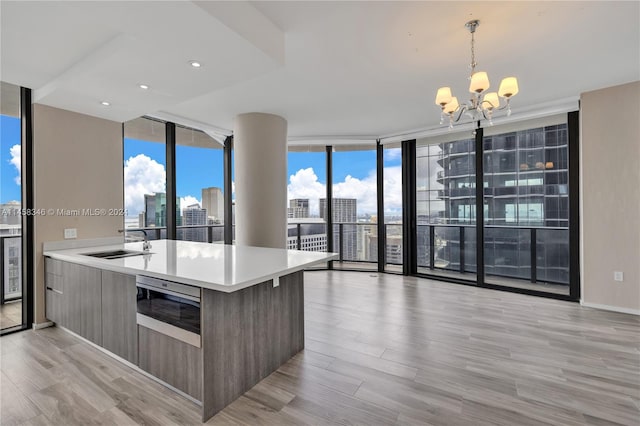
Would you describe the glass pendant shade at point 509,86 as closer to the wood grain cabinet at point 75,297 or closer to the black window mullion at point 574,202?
the black window mullion at point 574,202

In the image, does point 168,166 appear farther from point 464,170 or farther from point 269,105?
point 464,170

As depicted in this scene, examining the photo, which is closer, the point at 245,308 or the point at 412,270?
the point at 245,308

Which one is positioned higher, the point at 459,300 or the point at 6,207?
the point at 6,207

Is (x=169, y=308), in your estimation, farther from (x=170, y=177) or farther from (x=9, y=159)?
(x=170, y=177)

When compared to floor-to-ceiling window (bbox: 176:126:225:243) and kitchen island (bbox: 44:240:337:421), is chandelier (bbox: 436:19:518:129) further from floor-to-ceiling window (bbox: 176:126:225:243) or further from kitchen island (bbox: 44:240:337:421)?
floor-to-ceiling window (bbox: 176:126:225:243)

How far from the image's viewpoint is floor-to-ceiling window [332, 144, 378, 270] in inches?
233

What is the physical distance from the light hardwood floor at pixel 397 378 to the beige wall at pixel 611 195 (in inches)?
15.8

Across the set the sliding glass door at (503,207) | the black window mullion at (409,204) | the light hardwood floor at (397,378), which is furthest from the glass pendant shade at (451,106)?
the black window mullion at (409,204)

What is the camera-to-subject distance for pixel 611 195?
348 cm

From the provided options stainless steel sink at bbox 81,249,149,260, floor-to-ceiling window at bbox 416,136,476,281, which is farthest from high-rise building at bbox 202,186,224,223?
floor-to-ceiling window at bbox 416,136,476,281

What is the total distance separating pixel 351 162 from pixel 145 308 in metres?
4.69

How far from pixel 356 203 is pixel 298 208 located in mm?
1218

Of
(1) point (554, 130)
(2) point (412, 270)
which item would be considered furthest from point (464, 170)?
(2) point (412, 270)

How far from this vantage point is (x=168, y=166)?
4.34 meters
